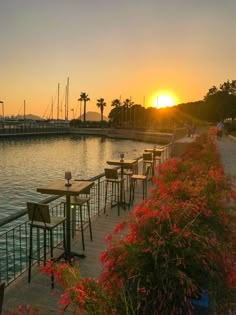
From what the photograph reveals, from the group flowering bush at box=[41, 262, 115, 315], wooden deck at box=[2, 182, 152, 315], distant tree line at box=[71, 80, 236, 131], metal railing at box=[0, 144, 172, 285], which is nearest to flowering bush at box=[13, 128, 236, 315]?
flowering bush at box=[41, 262, 115, 315]

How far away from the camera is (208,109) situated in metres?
60.8

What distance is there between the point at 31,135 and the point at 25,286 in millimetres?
59812

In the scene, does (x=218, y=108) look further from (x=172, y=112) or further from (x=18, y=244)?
(x=18, y=244)

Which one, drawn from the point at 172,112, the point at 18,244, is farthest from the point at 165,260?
the point at 172,112

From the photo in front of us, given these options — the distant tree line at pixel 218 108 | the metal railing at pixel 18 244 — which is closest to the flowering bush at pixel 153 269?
the metal railing at pixel 18 244

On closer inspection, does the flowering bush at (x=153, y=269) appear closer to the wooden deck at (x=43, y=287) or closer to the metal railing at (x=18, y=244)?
the wooden deck at (x=43, y=287)

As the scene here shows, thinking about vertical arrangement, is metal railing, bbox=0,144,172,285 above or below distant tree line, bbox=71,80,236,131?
below

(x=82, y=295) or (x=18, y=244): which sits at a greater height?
(x=82, y=295)

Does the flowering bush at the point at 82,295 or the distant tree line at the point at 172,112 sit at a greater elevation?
the distant tree line at the point at 172,112

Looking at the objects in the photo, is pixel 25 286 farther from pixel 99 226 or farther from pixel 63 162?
pixel 63 162

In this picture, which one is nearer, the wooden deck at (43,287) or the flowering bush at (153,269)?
the flowering bush at (153,269)

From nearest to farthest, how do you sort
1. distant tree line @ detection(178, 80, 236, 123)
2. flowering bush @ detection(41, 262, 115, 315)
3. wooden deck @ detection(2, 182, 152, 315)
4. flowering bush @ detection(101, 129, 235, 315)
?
flowering bush @ detection(41, 262, 115, 315), flowering bush @ detection(101, 129, 235, 315), wooden deck @ detection(2, 182, 152, 315), distant tree line @ detection(178, 80, 236, 123)

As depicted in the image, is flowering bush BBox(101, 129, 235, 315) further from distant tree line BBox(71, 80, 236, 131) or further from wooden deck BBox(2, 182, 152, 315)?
distant tree line BBox(71, 80, 236, 131)

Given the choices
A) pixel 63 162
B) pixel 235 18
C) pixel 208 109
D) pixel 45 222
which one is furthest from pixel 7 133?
pixel 45 222
